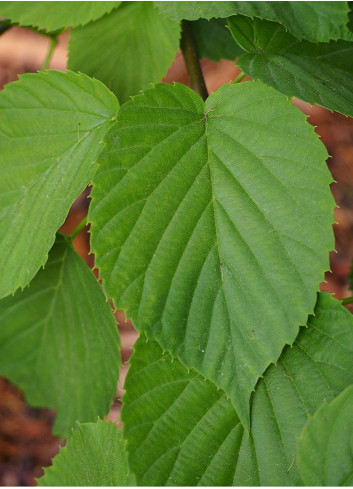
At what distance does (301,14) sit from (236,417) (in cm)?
46

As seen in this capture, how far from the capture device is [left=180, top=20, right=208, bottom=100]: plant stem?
0.86 m

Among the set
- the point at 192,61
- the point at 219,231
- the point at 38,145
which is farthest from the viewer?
the point at 192,61

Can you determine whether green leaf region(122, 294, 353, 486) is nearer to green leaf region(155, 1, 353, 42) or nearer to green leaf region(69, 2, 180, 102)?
green leaf region(155, 1, 353, 42)

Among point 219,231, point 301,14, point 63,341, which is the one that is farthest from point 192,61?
point 63,341

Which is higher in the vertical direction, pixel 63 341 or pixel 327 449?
pixel 327 449

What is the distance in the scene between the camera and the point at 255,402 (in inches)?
26.9

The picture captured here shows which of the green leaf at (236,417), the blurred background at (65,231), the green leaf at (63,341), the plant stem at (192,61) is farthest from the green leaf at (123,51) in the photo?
the blurred background at (65,231)

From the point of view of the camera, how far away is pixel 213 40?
3.54ft

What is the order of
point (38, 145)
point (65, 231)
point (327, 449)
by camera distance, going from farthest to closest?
1. point (65, 231)
2. point (38, 145)
3. point (327, 449)

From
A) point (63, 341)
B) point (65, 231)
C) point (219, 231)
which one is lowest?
point (65, 231)

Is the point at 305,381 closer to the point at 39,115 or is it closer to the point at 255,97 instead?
the point at 255,97

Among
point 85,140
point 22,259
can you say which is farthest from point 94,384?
point 85,140

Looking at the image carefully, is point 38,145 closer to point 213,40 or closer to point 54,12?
point 54,12

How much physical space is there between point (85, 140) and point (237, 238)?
0.24 metres
